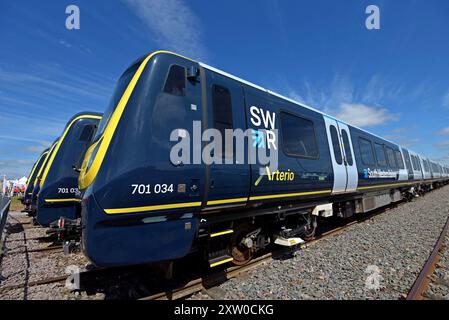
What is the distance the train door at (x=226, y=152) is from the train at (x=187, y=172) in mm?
16

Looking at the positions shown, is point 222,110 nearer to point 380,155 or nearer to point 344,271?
point 344,271

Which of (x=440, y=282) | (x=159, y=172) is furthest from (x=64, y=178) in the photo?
(x=440, y=282)

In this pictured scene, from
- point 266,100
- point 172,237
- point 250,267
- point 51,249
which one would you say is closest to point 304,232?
point 250,267

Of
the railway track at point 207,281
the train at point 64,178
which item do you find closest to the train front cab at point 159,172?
the railway track at point 207,281

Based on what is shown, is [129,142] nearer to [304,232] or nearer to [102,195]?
[102,195]

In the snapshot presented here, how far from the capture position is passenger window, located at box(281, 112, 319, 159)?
513cm

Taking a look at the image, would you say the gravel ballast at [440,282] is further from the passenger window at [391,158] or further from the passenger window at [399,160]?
the passenger window at [399,160]

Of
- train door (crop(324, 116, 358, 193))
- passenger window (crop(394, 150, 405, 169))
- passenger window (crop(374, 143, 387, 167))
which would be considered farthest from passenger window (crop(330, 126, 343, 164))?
passenger window (crop(394, 150, 405, 169))

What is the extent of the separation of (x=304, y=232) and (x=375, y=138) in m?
6.74

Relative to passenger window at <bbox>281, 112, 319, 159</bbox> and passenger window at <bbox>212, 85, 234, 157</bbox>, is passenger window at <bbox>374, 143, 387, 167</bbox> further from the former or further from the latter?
passenger window at <bbox>212, 85, 234, 157</bbox>

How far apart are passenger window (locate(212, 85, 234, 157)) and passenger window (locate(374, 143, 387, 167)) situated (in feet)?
28.2

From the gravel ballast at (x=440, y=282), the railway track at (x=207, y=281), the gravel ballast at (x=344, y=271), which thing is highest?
the railway track at (x=207, y=281)

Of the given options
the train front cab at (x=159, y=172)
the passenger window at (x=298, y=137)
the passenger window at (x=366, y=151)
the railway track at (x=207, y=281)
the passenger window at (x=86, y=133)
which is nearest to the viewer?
the train front cab at (x=159, y=172)

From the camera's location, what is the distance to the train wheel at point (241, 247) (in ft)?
14.7
